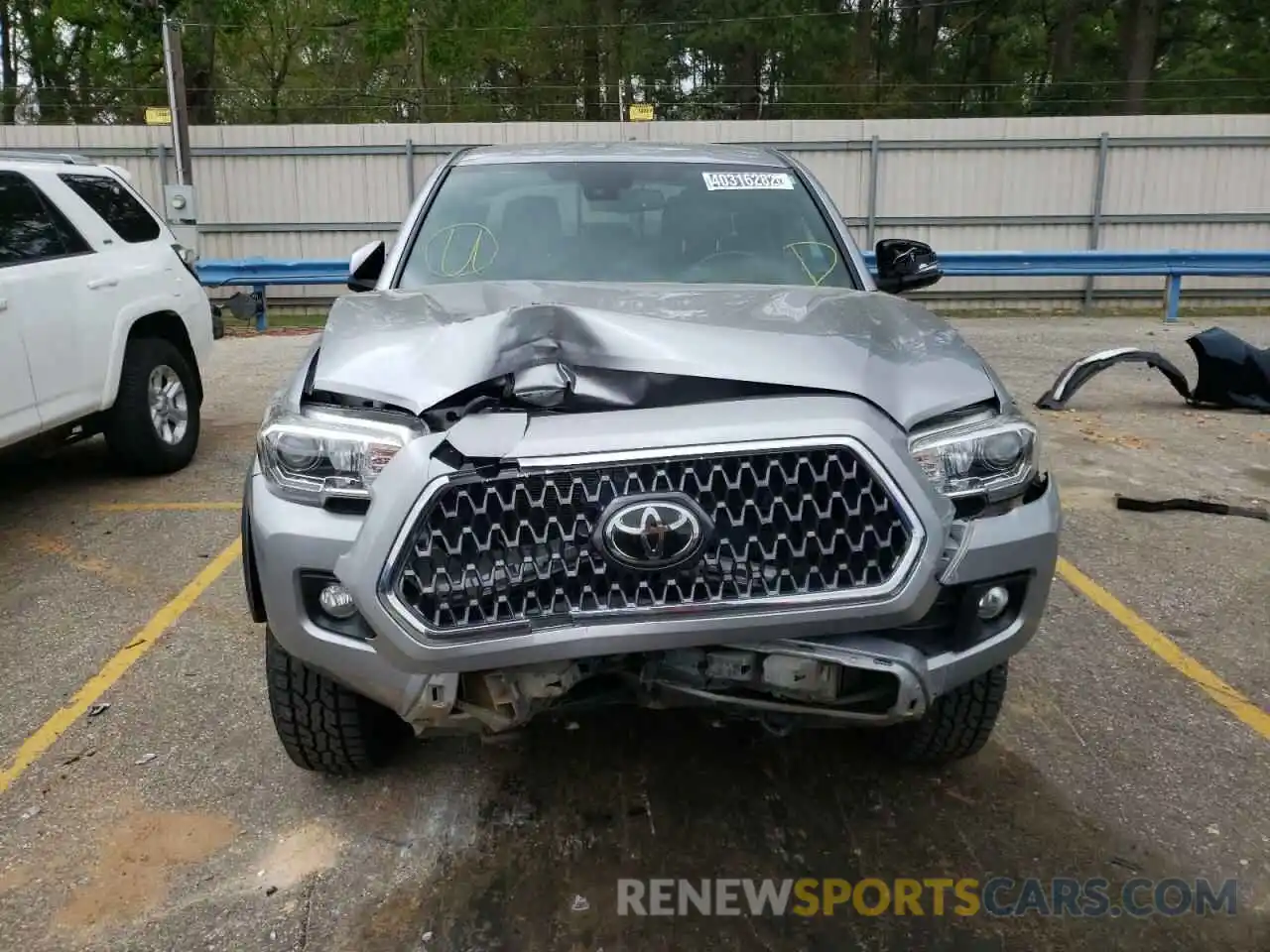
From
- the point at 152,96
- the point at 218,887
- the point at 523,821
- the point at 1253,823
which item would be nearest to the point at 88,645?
the point at 218,887

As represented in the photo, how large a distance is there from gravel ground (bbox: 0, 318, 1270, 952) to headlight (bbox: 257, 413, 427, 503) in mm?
1056

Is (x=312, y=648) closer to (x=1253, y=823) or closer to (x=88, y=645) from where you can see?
(x=88, y=645)

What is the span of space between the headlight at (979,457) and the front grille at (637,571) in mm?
208

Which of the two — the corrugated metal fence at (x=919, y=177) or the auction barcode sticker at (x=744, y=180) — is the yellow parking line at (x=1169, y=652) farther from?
the corrugated metal fence at (x=919, y=177)

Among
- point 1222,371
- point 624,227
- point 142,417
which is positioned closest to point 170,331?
point 142,417

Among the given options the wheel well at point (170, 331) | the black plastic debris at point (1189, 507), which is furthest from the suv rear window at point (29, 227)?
the black plastic debris at point (1189, 507)

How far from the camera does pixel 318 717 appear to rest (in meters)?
2.88

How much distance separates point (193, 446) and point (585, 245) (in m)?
3.87

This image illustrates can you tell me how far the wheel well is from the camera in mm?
6102

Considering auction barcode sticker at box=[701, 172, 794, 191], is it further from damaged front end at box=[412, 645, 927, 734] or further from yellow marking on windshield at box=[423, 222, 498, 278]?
damaged front end at box=[412, 645, 927, 734]

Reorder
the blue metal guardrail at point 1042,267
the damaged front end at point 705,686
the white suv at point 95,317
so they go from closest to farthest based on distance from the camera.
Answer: the damaged front end at point 705,686 < the white suv at point 95,317 < the blue metal guardrail at point 1042,267

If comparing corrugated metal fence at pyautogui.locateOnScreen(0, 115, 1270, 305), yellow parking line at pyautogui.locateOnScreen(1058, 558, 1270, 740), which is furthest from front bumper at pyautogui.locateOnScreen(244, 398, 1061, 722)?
corrugated metal fence at pyautogui.locateOnScreen(0, 115, 1270, 305)

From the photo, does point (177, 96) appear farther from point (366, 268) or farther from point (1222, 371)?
point (1222, 371)

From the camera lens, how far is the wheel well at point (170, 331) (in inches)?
240
